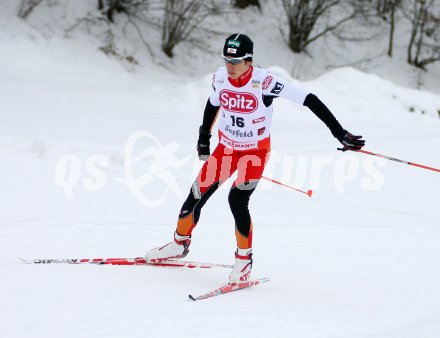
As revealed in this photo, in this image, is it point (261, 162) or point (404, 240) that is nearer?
point (261, 162)

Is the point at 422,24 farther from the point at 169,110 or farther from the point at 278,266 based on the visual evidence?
the point at 278,266

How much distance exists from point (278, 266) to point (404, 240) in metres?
1.47

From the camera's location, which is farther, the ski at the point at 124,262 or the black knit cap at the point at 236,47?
the ski at the point at 124,262

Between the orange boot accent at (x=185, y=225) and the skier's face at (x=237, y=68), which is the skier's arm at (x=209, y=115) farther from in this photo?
the orange boot accent at (x=185, y=225)

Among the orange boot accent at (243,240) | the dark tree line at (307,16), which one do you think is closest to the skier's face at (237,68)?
the orange boot accent at (243,240)

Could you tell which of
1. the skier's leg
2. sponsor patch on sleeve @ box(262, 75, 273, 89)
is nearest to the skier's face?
sponsor patch on sleeve @ box(262, 75, 273, 89)

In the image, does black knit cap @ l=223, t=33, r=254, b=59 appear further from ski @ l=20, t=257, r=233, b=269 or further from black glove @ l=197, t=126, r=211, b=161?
ski @ l=20, t=257, r=233, b=269

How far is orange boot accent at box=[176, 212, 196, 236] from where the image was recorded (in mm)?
4383

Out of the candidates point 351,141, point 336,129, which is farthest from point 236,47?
point 351,141

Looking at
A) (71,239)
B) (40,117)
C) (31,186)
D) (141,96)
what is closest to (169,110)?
(141,96)

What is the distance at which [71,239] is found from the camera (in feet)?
17.0

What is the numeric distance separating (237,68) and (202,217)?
2538 mm

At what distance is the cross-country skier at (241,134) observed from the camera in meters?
3.99

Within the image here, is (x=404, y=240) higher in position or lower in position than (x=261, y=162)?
lower
